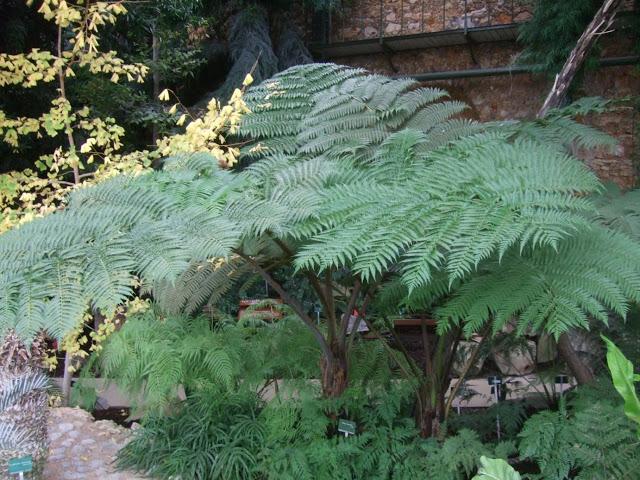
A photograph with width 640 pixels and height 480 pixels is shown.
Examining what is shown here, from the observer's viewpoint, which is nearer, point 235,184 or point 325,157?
point 235,184

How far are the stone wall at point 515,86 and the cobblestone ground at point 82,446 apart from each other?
4.52 meters

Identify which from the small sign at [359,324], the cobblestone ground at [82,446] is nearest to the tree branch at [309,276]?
the small sign at [359,324]

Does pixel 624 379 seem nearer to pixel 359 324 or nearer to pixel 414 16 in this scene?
pixel 359 324

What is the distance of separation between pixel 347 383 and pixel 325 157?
0.93 m

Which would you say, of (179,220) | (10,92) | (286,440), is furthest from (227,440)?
(10,92)

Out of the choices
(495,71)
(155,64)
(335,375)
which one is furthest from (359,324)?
(495,71)

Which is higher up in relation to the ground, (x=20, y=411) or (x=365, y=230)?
(x=365, y=230)

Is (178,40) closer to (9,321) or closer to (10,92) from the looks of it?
(10,92)

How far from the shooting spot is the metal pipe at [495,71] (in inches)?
256

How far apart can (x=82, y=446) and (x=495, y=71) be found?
5.47 metres

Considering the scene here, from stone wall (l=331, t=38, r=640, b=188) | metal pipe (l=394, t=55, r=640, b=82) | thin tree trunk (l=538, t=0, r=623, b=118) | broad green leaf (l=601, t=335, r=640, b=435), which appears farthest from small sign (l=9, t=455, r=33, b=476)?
metal pipe (l=394, t=55, r=640, b=82)

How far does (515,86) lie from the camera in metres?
7.16

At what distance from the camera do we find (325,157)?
7.82ft

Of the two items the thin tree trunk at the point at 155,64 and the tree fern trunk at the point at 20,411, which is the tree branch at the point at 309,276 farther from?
the thin tree trunk at the point at 155,64
